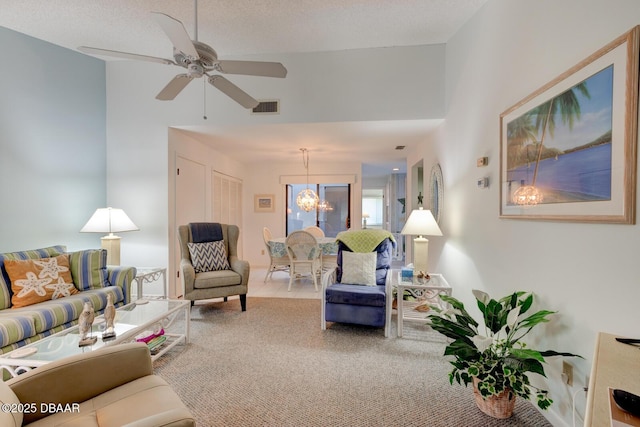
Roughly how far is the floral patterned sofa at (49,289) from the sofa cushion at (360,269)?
7.56 ft

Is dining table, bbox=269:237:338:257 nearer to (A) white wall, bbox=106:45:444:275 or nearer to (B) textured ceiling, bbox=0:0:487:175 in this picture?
(A) white wall, bbox=106:45:444:275

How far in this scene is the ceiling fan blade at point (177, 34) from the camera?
1488 mm

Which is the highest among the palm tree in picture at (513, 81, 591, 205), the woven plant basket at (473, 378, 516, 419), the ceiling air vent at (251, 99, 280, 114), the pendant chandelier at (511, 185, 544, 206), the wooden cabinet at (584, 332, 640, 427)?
the ceiling air vent at (251, 99, 280, 114)

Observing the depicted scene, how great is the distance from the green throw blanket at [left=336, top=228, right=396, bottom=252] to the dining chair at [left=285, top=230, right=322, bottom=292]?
3.57 feet

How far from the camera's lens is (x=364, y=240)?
3.28 meters

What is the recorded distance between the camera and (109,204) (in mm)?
3801

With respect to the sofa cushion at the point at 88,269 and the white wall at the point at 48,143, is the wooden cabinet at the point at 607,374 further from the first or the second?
the white wall at the point at 48,143

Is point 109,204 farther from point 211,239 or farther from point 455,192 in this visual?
point 455,192

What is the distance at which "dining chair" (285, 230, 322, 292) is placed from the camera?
171 inches

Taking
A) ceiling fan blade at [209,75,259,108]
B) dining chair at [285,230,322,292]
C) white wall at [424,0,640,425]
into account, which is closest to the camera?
white wall at [424,0,640,425]

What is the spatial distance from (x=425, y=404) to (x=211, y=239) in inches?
116

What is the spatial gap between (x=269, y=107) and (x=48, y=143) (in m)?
2.52

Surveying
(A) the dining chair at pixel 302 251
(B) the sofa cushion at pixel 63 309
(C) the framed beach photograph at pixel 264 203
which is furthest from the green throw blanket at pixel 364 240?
(C) the framed beach photograph at pixel 264 203

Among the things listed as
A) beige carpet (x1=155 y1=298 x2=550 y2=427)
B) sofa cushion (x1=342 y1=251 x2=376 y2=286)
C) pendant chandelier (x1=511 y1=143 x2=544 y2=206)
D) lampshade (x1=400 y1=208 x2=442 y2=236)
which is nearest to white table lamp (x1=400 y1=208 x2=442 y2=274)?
lampshade (x1=400 y1=208 x2=442 y2=236)
